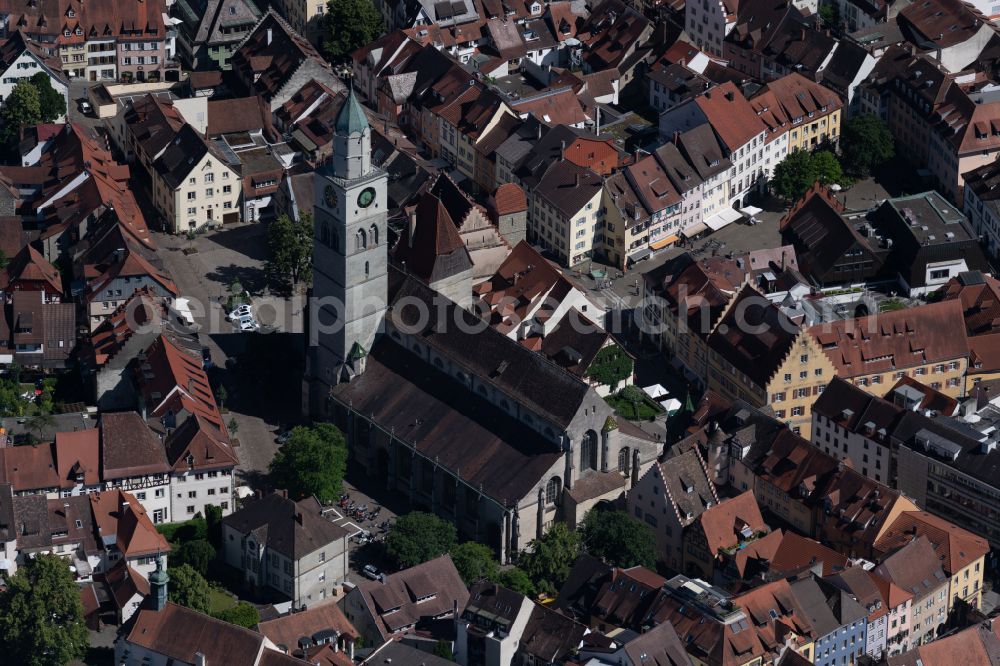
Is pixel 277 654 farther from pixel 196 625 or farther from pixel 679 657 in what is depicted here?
pixel 679 657

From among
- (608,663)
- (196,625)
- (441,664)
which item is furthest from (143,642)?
(608,663)

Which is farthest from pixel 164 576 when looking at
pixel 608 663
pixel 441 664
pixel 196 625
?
pixel 608 663

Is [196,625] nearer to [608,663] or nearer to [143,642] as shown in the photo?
[143,642]

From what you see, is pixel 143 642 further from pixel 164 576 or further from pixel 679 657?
pixel 679 657

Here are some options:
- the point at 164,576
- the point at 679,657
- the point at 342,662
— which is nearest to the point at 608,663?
the point at 679,657

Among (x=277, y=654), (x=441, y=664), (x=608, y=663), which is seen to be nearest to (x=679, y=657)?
(x=608, y=663)

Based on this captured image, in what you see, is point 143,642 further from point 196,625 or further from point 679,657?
point 679,657
